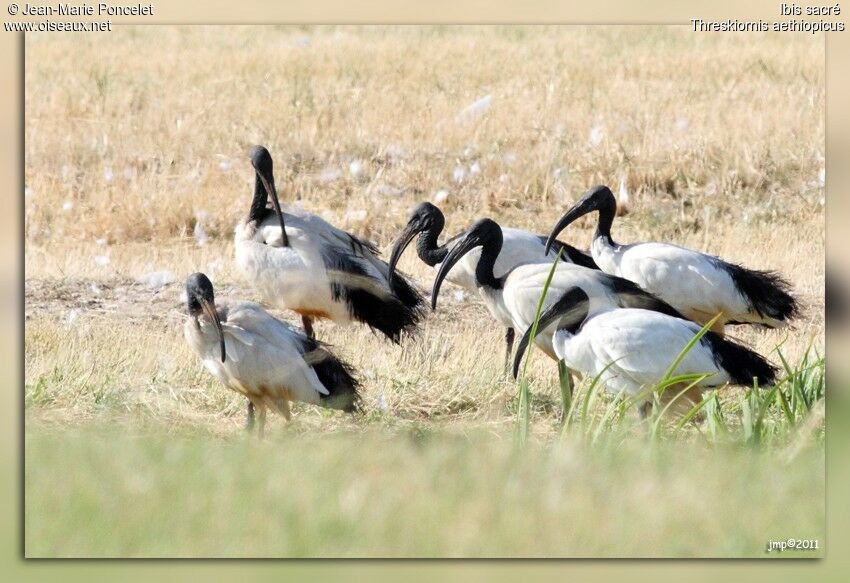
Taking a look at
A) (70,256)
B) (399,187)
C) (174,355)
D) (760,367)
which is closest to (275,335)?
(174,355)

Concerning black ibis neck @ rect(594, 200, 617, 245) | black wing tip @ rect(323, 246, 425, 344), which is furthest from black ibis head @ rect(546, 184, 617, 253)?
black wing tip @ rect(323, 246, 425, 344)

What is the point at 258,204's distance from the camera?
8812mm

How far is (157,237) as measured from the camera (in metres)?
11.5

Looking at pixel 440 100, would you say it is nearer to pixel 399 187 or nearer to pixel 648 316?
pixel 399 187

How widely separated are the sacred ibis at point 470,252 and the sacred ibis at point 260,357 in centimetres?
163

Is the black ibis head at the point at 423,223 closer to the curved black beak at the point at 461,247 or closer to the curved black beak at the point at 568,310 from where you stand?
the curved black beak at the point at 461,247

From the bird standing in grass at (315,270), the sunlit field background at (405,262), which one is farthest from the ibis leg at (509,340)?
the bird standing in grass at (315,270)

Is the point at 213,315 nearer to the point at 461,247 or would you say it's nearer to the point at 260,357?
the point at 260,357

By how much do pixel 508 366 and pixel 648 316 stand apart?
190 cm

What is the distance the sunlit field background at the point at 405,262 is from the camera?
4.30 m

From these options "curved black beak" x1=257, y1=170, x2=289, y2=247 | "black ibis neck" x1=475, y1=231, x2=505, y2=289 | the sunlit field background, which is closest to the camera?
the sunlit field background

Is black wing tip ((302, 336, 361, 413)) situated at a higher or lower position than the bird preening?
lower

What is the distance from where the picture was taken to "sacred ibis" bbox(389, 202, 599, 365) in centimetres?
865

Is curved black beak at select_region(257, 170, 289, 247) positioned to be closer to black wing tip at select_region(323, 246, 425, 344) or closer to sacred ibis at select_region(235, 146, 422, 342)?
sacred ibis at select_region(235, 146, 422, 342)
